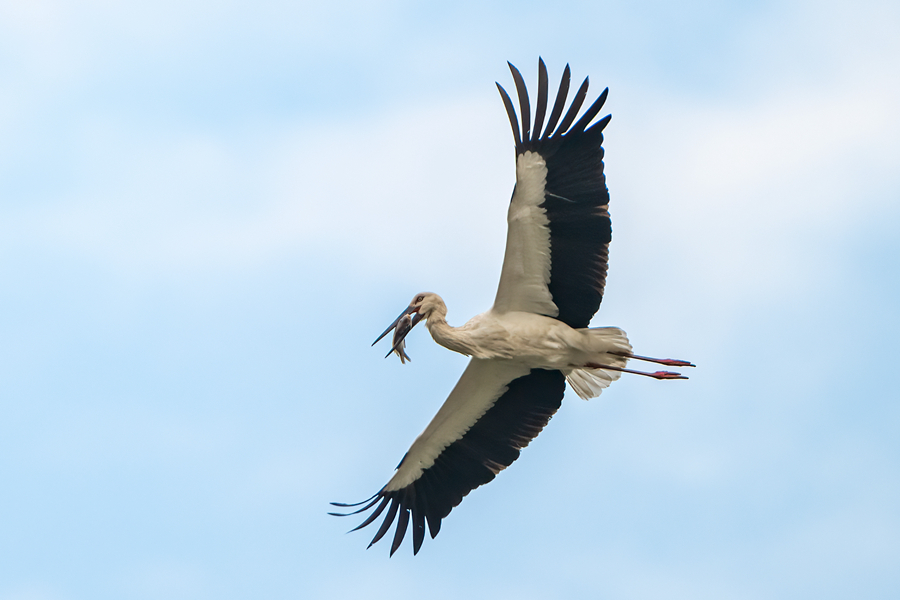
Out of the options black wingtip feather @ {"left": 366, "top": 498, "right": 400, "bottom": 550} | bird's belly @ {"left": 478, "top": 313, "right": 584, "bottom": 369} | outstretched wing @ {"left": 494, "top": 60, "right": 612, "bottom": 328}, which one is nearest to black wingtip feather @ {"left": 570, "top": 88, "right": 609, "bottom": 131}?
outstretched wing @ {"left": 494, "top": 60, "right": 612, "bottom": 328}

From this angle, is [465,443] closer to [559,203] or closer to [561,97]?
[559,203]

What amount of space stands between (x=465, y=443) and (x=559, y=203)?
2.86 metres

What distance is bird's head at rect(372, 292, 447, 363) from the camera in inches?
441

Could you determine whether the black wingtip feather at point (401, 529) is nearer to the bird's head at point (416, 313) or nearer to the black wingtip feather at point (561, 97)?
the bird's head at point (416, 313)

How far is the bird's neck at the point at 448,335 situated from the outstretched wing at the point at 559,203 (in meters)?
0.66

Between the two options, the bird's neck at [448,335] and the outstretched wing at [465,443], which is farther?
the outstretched wing at [465,443]

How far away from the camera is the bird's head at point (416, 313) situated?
441 inches

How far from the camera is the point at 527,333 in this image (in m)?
11.0

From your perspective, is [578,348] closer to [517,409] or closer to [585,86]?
[517,409]

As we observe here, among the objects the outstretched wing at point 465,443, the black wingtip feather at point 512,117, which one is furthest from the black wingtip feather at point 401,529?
the black wingtip feather at point 512,117

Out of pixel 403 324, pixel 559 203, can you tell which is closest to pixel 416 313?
pixel 403 324

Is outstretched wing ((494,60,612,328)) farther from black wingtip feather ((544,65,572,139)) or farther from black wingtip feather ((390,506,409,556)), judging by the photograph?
black wingtip feather ((390,506,409,556))

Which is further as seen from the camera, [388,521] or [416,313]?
[388,521]

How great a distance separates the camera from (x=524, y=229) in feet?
35.2
